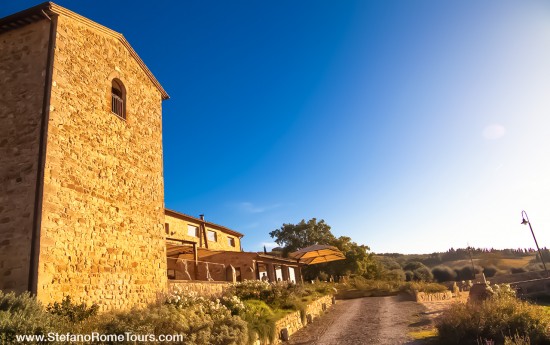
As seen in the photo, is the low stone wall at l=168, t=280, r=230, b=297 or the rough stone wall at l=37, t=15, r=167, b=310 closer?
the rough stone wall at l=37, t=15, r=167, b=310

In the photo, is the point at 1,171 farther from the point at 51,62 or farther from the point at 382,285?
the point at 382,285

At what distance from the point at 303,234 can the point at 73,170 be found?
36530mm

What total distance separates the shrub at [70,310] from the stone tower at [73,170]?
0.25 metres

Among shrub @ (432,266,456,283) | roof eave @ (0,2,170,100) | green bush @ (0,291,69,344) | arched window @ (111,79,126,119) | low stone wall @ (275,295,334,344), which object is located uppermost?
roof eave @ (0,2,170,100)

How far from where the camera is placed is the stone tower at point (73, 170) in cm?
812

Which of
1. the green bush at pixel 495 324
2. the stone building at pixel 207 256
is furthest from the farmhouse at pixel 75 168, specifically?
the green bush at pixel 495 324

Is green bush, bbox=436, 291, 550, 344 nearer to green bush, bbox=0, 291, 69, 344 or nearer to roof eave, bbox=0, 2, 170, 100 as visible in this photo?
green bush, bbox=0, 291, 69, 344

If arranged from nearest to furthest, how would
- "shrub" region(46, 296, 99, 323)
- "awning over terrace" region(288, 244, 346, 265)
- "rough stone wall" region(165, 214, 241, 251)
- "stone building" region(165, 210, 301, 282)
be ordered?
"shrub" region(46, 296, 99, 323) → "stone building" region(165, 210, 301, 282) → "rough stone wall" region(165, 214, 241, 251) → "awning over terrace" region(288, 244, 346, 265)

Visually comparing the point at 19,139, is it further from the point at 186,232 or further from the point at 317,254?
the point at 317,254

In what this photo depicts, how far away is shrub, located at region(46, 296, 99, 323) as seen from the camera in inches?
298

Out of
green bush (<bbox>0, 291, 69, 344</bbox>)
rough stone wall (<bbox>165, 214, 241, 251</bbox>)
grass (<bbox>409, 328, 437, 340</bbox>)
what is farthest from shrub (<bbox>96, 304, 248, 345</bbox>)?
rough stone wall (<bbox>165, 214, 241, 251</bbox>)

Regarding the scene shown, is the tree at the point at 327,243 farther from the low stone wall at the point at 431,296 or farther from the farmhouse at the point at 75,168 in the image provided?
the farmhouse at the point at 75,168

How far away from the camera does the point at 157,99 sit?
14.7 metres

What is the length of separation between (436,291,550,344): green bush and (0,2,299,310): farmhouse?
8.91m
